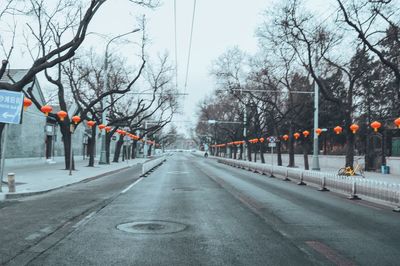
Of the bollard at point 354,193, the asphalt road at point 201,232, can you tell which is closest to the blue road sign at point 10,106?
the asphalt road at point 201,232

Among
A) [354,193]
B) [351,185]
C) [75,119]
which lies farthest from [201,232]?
[75,119]

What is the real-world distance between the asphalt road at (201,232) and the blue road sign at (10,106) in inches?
116

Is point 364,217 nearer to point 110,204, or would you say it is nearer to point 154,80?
point 110,204

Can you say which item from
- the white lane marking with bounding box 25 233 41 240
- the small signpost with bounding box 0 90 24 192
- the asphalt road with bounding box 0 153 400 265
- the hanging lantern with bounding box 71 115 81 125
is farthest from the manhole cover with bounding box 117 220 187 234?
the hanging lantern with bounding box 71 115 81 125

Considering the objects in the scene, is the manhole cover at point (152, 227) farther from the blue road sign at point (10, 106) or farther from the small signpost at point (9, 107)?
the blue road sign at point (10, 106)

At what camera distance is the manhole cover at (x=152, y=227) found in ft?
28.5

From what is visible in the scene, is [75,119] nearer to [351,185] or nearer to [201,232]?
[351,185]

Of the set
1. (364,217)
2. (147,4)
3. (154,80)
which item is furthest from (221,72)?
(364,217)

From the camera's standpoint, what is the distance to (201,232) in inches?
340

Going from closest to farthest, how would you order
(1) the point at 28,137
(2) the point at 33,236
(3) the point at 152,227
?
1. (2) the point at 33,236
2. (3) the point at 152,227
3. (1) the point at 28,137

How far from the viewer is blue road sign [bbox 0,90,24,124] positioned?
14789 mm

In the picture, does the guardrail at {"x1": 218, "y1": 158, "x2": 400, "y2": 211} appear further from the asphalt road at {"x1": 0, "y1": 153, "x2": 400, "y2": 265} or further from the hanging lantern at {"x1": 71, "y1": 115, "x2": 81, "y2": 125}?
the hanging lantern at {"x1": 71, "y1": 115, "x2": 81, "y2": 125}

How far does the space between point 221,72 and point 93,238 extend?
41652mm

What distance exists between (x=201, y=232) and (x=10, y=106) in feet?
31.2
